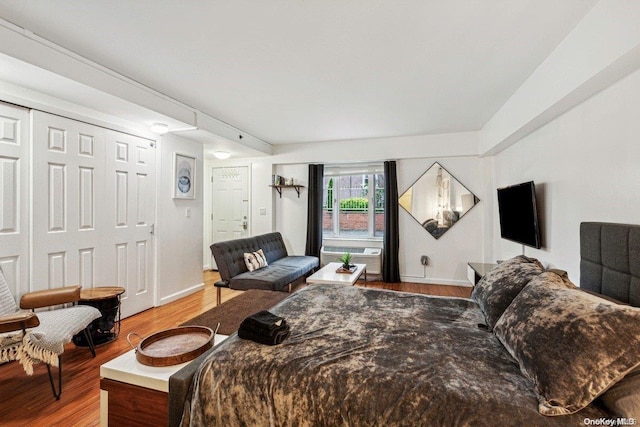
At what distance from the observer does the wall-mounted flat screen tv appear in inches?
104

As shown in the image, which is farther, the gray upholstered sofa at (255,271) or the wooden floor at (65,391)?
the gray upholstered sofa at (255,271)

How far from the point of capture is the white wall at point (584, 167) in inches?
65.8

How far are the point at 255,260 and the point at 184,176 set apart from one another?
1574mm

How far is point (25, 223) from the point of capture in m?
2.40

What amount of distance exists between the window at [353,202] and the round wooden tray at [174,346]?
3964 millimetres

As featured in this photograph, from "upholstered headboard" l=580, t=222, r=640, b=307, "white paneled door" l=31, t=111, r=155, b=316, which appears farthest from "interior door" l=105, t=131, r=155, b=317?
"upholstered headboard" l=580, t=222, r=640, b=307

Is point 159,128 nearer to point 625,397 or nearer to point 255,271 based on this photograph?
point 255,271

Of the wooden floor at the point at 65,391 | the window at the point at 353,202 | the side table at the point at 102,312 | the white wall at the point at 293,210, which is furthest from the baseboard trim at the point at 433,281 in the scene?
the side table at the point at 102,312

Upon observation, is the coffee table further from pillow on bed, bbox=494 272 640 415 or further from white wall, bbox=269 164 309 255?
pillow on bed, bbox=494 272 640 415

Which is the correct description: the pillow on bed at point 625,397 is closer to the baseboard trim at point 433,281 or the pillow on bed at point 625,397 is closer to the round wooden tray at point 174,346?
the round wooden tray at point 174,346

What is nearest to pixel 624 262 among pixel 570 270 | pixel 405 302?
pixel 570 270

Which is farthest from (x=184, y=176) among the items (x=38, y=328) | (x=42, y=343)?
(x=42, y=343)

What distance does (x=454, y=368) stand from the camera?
117 centimetres

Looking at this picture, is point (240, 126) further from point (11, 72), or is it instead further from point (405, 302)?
point (405, 302)
